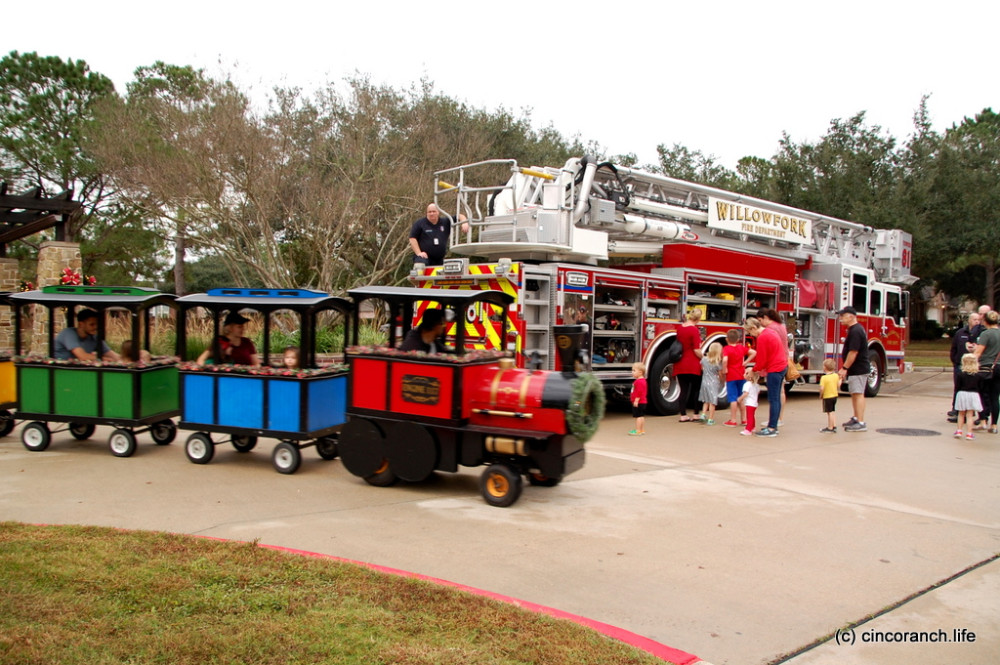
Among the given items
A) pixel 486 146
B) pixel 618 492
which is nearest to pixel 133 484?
pixel 618 492

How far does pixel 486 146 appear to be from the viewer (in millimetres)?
25203

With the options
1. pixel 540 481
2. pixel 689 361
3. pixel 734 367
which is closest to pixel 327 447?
pixel 540 481

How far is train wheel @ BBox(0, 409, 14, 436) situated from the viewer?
31.8 ft

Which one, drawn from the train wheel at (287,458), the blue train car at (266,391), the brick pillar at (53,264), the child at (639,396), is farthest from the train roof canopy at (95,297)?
the brick pillar at (53,264)

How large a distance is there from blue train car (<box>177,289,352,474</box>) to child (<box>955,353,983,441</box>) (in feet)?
28.5

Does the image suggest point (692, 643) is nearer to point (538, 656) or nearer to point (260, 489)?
point (538, 656)

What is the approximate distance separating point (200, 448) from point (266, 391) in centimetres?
106

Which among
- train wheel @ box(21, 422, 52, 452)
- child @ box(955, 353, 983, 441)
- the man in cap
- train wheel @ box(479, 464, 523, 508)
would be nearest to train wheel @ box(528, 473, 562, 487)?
train wheel @ box(479, 464, 523, 508)

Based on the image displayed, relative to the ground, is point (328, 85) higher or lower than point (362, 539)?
higher

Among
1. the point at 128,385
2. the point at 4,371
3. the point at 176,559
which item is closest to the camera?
the point at 176,559

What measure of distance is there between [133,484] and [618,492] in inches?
182

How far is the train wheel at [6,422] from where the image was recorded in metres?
9.69

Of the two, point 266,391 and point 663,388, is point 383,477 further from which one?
point 663,388

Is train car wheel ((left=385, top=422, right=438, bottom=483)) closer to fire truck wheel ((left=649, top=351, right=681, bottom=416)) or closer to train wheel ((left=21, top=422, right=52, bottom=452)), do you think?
train wheel ((left=21, top=422, right=52, bottom=452))
